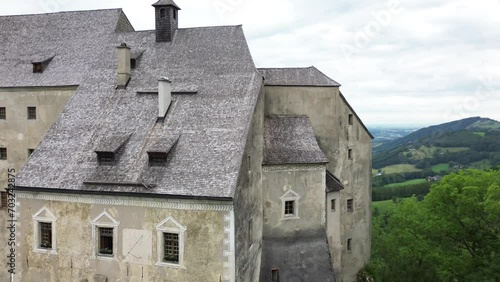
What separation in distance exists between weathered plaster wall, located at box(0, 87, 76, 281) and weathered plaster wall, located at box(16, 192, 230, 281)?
7.33 meters

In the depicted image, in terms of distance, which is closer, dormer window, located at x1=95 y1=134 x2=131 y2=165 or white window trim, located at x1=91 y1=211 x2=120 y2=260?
white window trim, located at x1=91 y1=211 x2=120 y2=260

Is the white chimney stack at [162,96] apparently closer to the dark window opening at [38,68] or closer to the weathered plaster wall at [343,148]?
the weathered plaster wall at [343,148]

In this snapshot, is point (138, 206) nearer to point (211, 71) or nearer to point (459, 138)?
point (211, 71)

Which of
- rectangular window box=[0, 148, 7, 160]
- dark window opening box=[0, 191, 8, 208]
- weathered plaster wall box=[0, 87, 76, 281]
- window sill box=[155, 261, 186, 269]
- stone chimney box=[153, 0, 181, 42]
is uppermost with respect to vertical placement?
stone chimney box=[153, 0, 181, 42]

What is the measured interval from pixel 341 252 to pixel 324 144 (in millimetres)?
7768

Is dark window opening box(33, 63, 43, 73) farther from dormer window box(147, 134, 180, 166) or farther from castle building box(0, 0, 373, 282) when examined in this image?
dormer window box(147, 134, 180, 166)

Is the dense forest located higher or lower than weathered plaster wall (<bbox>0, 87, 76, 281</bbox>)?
lower

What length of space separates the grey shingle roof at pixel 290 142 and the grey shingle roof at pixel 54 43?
499 inches

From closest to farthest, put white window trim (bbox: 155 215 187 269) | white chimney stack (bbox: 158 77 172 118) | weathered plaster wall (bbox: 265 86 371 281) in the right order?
1. white window trim (bbox: 155 215 187 269)
2. white chimney stack (bbox: 158 77 172 118)
3. weathered plaster wall (bbox: 265 86 371 281)

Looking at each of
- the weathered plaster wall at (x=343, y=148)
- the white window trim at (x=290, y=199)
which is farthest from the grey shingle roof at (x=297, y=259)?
the weathered plaster wall at (x=343, y=148)

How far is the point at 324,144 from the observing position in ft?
95.3

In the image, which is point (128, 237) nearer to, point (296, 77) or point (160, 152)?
point (160, 152)

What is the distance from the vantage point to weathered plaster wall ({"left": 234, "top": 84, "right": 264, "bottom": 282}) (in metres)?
20.4

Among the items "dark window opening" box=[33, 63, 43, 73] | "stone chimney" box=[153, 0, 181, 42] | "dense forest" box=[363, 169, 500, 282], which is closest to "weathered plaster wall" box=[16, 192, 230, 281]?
"dark window opening" box=[33, 63, 43, 73]
